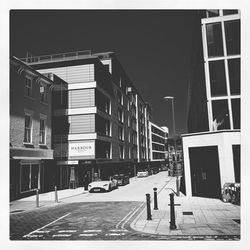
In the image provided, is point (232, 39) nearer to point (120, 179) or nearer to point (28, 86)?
point (28, 86)

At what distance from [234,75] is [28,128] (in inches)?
503

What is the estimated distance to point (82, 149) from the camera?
72.0 ft

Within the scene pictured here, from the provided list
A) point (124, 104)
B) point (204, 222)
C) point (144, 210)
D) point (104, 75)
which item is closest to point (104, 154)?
point (104, 75)

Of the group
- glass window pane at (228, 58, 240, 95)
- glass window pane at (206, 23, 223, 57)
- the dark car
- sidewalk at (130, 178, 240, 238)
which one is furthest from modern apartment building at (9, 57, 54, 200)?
glass window pane at (228, 58, 240, 95)

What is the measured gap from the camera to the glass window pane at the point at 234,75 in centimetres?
1326

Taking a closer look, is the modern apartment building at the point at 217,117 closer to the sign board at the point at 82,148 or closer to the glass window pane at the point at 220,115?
the glass window pane at the point at 220,115

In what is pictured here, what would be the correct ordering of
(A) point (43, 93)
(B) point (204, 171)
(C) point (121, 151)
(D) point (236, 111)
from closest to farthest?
(D) point (236, 111) → (B) point (204, 171) → (A) point (43, 93) → (C) point (121, 151)

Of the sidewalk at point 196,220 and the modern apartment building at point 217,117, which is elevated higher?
the modern apartment building at point 217,117

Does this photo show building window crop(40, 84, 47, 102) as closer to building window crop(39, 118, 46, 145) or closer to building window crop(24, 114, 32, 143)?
building window crop(39, 118, 46, 145)

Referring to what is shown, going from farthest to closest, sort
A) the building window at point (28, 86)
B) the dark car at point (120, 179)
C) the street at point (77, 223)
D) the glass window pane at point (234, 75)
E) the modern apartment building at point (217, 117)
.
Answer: the dark car at point (120, 179)
the building window at point (28, 86)
the glass window pane at point (234, 75)
the modern apartment building at point (217, 117)
the street at point (77, 223)

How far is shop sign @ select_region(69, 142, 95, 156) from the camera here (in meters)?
Result: 21.6

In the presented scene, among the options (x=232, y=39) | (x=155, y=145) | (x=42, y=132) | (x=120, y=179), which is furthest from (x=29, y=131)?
(x=155, y=145)

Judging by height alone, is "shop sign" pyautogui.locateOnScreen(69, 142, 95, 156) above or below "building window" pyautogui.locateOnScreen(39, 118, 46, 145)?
below

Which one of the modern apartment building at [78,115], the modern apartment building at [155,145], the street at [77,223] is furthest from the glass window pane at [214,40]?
the modern apartment building at [155,145]
